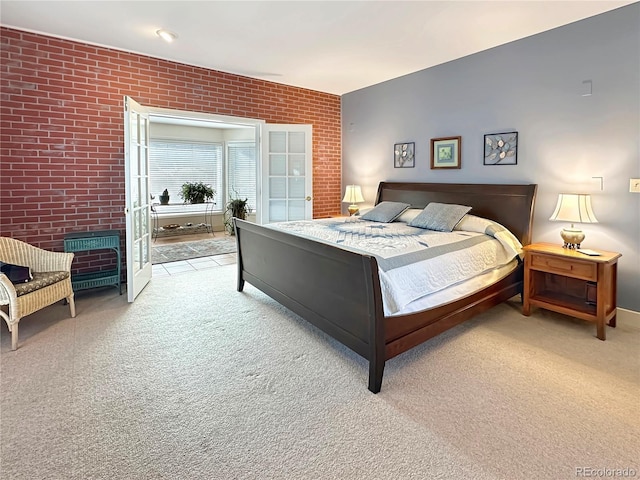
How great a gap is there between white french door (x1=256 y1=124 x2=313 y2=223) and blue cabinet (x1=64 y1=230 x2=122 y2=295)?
2.06m

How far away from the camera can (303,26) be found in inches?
133

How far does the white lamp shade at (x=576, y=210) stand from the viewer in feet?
9.82

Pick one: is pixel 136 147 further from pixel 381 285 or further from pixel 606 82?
pixel 606 82

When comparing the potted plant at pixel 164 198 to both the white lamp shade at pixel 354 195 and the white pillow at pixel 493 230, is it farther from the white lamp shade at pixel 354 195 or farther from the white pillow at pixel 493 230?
the white pillow at pixel 493 230

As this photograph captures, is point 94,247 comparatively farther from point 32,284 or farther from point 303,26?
point 303,26

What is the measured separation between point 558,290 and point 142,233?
4433 millimetres

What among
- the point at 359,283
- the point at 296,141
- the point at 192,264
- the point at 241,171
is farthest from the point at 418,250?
the point at 241,171

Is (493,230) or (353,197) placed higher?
(353,197)

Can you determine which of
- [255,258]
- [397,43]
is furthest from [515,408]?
[397,43]

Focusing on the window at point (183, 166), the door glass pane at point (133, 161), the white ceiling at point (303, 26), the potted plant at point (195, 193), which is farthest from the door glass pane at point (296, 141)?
the window at point (183, 166)

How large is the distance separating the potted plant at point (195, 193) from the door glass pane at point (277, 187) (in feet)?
10.3

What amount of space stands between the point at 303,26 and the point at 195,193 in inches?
208

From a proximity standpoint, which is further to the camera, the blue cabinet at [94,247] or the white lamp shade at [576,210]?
the blue cabinet at [94,247]

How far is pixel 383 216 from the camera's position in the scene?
14.3ft
